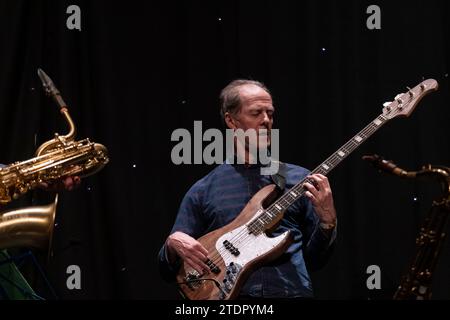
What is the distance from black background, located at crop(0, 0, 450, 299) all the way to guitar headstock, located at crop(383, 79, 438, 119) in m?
0.43

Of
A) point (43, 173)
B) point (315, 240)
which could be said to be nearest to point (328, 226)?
point (315, 240)

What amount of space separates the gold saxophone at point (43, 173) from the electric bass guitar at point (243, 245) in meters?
0.67

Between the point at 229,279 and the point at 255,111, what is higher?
the point at 255,111

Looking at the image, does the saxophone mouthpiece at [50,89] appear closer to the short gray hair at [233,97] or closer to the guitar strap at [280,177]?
the short gray hair at [233,97]

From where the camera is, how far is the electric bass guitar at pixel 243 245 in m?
2.50

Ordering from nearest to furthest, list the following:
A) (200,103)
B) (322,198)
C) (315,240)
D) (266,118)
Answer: (322,198)
(315,240)
(266,118)
(200,103)

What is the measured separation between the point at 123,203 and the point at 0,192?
609mm

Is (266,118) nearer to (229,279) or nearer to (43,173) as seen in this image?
(229,279)

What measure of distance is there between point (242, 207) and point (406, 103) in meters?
0.76

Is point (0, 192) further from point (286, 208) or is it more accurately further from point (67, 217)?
point (286, 208)

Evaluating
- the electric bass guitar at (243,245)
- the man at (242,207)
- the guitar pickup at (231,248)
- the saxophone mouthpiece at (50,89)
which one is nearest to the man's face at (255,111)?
the man at (242,207)

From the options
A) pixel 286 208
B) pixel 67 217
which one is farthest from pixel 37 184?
pixel 286 208

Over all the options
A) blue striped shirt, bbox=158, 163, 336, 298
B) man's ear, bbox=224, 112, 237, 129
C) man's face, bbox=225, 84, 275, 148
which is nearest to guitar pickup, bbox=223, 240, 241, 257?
blue striped shirt, bbox=158, 163, 336, 298

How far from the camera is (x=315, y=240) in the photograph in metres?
2.57
